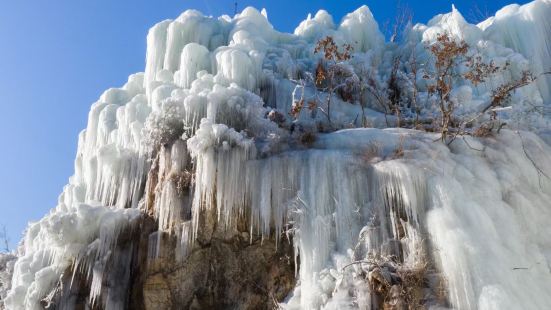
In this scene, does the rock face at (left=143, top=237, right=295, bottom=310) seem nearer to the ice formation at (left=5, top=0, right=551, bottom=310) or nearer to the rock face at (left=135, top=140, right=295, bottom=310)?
the rock face at (left=135, top=140, right=295, bottom=310)

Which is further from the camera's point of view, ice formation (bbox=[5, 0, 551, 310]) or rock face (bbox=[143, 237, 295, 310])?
rock face (bbox=[143, 237, 295, 310])

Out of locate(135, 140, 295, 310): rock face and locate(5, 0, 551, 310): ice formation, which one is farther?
locate(135, 140, 295, 310): rock face

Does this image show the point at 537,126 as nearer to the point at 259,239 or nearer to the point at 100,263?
the point at 259,239

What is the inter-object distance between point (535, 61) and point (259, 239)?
836 cm

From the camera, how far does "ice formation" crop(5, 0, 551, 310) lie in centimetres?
730

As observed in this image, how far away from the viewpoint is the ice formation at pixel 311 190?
7.30 meters

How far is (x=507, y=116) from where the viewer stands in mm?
10695

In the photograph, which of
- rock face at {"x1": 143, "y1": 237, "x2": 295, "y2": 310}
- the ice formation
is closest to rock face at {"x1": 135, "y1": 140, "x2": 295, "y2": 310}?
rock face at {"x1": 143, "y1": 237, "x2": 295, "y2": 310}

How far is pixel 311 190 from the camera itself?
8453 mm

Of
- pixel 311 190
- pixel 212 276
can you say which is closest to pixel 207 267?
pixel 212 276

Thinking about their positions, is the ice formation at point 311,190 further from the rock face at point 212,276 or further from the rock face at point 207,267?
the rock face at point 212,276

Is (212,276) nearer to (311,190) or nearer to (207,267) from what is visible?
(207,267)

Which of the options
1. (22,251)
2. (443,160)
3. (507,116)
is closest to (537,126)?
(507,116)

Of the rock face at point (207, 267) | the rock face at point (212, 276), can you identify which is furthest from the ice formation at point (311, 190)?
the rock face at point (212, 276)
